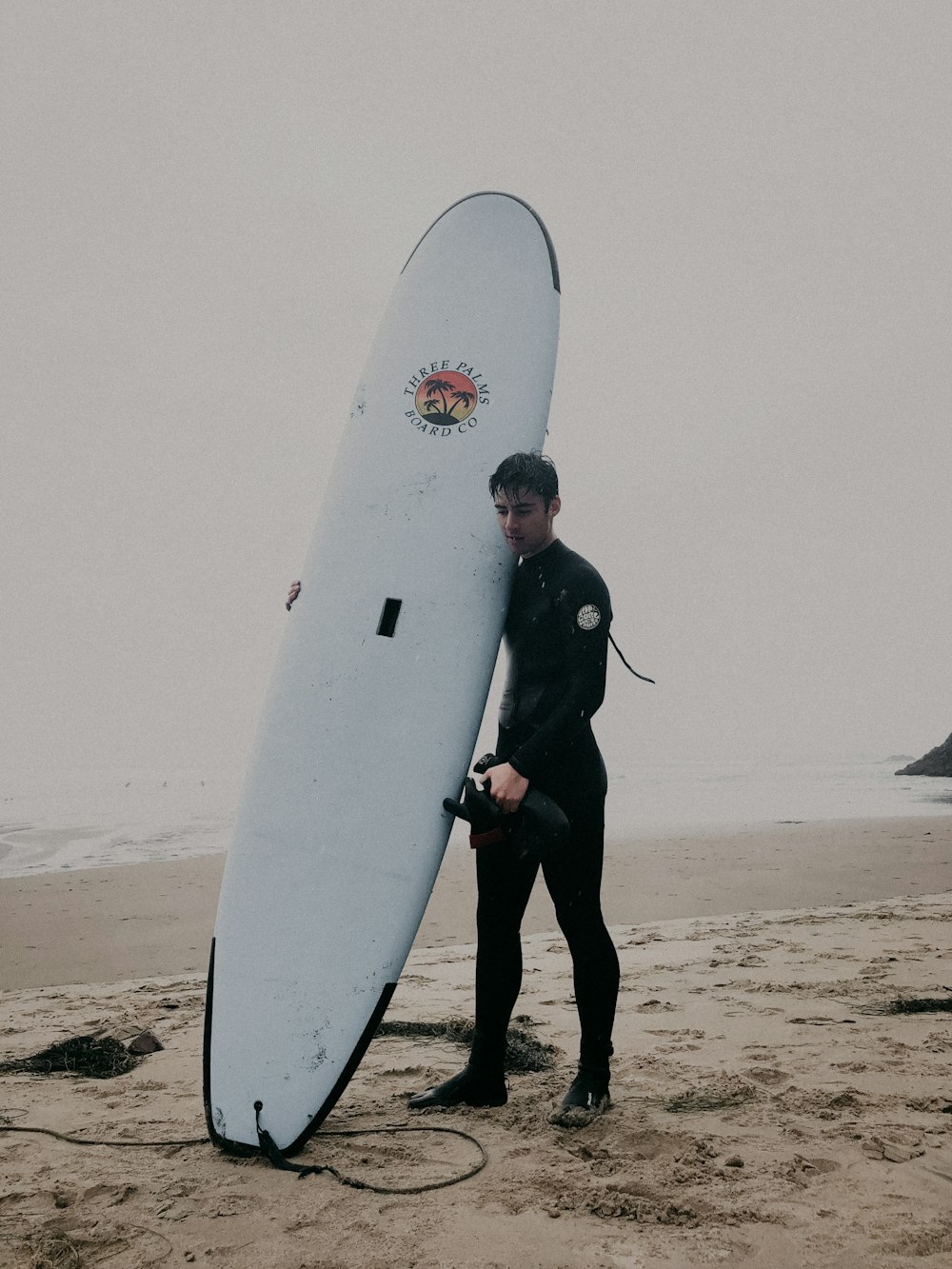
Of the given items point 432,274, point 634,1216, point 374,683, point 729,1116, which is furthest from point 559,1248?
point 432,274

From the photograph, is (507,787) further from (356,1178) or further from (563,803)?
(356,1178)

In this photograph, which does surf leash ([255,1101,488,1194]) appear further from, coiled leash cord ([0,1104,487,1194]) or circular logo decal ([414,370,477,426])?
circular logo decal ([414,370,477,426])

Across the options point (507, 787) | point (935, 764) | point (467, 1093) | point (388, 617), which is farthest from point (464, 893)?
point (935, 764)

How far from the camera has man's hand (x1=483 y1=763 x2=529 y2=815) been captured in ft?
6.71

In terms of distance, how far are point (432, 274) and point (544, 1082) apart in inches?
102

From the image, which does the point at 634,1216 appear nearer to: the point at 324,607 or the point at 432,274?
the point at 324,607

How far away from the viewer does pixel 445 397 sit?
2.73 meters

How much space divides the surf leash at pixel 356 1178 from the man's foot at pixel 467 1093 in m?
0.14

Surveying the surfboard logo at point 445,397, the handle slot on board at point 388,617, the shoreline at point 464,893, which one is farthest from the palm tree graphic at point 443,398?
the shoreline at point 464,893

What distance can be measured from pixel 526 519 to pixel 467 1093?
1489mm

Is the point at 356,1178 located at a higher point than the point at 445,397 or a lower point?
lower

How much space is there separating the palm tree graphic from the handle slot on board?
0.66 metres

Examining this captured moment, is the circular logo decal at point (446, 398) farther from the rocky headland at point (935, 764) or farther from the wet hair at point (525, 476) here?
the rocky headland at point (935, 764)

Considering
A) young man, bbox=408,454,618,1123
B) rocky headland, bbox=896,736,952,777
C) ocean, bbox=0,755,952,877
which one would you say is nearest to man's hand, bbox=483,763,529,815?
young man, bbox=408,454,618,1123
